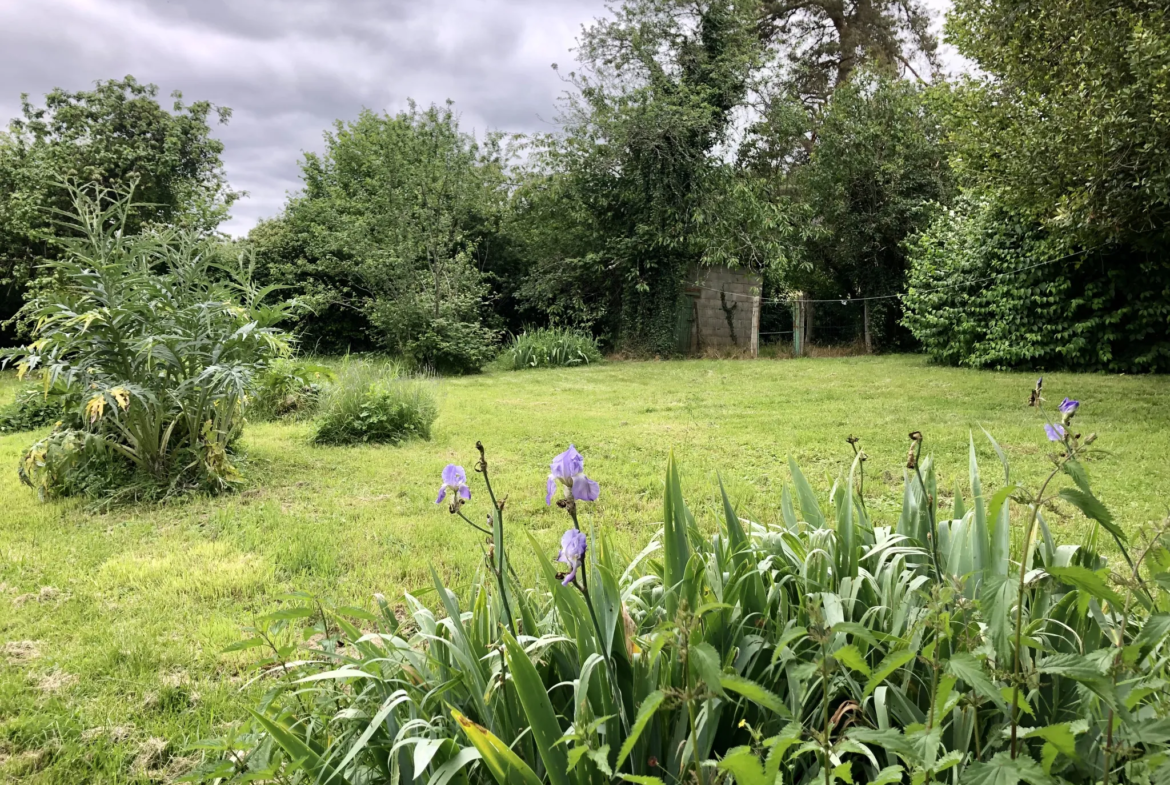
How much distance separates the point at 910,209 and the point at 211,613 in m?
13.3

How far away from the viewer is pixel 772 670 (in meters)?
1.22

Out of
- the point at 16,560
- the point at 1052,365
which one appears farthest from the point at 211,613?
the point at 1052,365

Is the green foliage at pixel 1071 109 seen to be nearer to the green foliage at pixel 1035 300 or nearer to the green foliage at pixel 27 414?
the green foliage at pixel 1035 300

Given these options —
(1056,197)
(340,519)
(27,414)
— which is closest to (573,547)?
(340,519)

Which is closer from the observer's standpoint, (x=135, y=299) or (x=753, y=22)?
(x=135, y=299)

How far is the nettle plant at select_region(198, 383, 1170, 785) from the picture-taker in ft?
2.63

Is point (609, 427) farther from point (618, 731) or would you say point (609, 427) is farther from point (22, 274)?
point (22, 274)

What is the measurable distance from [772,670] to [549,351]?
11.2 metres

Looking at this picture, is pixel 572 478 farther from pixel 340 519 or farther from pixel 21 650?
pixel 340 519

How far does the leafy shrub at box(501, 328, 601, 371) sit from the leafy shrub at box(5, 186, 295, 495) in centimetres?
808

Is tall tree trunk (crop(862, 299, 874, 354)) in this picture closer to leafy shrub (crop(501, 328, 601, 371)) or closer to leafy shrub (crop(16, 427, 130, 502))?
leafy shrub (crop(501, 328, 601, 371))

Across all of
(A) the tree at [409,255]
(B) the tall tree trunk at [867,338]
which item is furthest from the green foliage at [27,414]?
(B) the tall tree trunk at [867,338]

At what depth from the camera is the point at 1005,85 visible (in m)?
6.84

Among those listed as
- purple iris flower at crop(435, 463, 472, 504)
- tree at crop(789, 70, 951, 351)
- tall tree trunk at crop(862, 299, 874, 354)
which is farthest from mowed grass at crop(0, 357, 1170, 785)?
tree at crop(789, 70, 951, 351)
